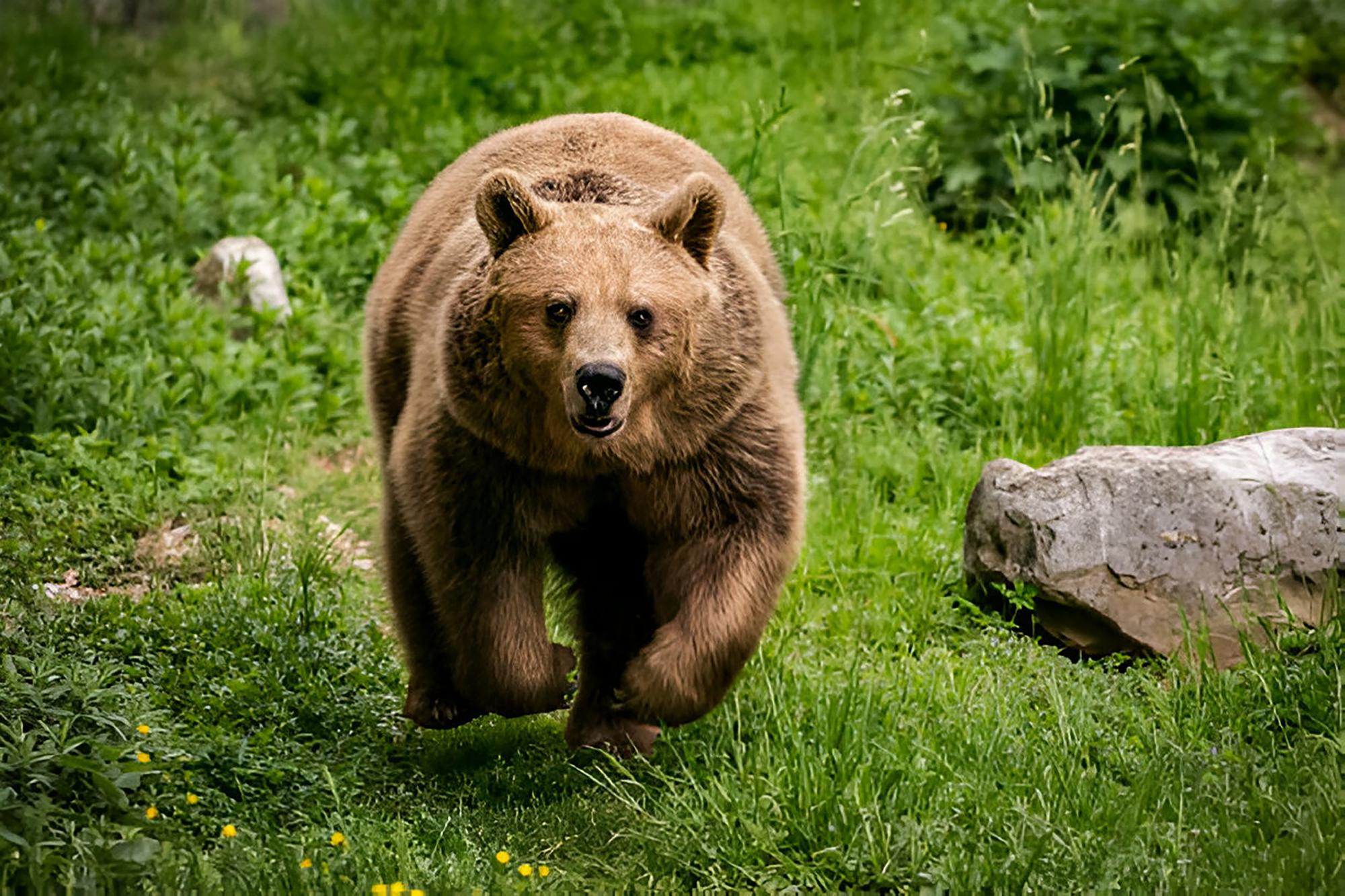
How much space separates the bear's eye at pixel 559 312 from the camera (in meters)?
4.30

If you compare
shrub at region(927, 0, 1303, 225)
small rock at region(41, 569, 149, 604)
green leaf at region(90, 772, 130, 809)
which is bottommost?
small rock at region(41, 569, 149, 604)

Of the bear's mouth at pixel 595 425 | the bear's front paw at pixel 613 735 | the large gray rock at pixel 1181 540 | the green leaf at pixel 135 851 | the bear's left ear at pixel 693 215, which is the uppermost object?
the bear's left ear at pixel 693 215

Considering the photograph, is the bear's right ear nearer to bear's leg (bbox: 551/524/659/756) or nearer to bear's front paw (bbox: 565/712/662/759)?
bear's leg (bbox: 551/524/659/756)

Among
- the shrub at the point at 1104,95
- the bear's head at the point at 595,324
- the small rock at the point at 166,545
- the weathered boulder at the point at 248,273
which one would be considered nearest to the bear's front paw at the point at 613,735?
the bear's head at the point at 595,324

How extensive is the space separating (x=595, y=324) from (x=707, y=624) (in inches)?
38.2

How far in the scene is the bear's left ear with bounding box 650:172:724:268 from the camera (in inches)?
176

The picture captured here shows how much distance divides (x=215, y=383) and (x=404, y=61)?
13.6 ft

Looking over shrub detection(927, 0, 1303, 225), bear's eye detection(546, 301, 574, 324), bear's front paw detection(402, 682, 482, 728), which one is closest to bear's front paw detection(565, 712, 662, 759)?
bear's front paw detection(402, 682, 482, 728)

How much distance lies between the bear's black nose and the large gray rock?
2124mm

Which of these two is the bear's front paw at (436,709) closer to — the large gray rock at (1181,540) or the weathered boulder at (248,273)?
the large gray rock at (1181,540)

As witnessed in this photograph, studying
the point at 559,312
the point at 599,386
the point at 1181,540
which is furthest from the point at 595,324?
the point at 1181,540

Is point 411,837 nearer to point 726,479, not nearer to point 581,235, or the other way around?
point 726,479

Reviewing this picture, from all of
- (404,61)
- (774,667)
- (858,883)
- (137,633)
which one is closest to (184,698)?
(137,633)

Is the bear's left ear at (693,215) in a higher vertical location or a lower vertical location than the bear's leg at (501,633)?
higher
